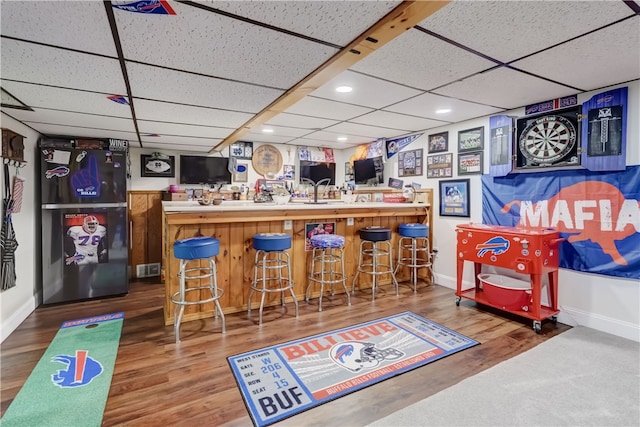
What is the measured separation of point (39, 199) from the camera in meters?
3.48

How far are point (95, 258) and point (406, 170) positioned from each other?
429cm

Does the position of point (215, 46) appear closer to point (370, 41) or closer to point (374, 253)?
point (370, 41)

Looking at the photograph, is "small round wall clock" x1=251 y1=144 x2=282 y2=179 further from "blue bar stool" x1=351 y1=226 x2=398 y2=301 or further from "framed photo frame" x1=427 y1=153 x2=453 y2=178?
"framed photo frame" x1=427 y1=153 x2=453 y2=178

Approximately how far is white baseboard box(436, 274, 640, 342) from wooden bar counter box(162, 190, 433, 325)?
2.03 metres

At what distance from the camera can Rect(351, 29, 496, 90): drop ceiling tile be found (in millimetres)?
1871

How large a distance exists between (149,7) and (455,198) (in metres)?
3.76

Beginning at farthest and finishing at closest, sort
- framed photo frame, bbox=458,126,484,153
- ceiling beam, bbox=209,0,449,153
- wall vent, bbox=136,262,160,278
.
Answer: wall vent, bbox=136,262,160,278, framed photo frame, bbox=458,126,484,153, ceiling beam, bbox=209,0,449,153

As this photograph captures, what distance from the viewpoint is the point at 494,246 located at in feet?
10.2

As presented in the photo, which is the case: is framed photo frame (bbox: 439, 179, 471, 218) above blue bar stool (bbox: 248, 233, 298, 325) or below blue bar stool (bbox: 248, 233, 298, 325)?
above

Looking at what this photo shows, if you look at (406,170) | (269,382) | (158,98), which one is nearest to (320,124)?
(406,170)

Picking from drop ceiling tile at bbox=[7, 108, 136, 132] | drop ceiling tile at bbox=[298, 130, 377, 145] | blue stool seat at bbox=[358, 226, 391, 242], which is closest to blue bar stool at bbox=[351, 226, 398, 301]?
blue stool seat at bbox=[358, 226, 391, 242]

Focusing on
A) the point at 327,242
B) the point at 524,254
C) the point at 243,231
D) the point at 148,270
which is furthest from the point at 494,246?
→ the point at 148,270

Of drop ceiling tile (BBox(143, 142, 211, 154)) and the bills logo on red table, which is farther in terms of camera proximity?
drop ceiling tile (BBox(143, 142, 211, 154))

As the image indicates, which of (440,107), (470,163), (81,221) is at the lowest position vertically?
(81,221)
